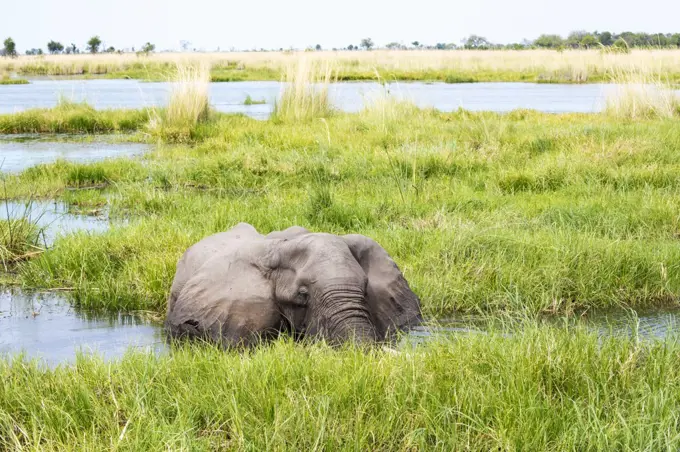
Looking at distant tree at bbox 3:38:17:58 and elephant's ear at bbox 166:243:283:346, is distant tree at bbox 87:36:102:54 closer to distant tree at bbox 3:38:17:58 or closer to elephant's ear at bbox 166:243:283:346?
distant tree at bbox 3:38:17:58

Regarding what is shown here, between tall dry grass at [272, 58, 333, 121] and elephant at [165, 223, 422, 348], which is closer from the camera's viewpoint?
elephant at [165, 223, 422, 348]

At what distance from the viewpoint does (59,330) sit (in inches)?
220

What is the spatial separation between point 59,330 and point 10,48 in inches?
2735

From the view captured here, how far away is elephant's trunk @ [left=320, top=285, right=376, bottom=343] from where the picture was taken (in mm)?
4352

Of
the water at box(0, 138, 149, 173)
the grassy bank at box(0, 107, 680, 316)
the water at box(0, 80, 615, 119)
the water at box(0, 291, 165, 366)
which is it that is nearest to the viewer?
the water at box(0, 291, 165, 366)

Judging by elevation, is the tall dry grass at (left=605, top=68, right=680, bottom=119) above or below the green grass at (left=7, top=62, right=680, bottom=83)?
above

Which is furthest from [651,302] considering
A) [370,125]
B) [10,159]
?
[10,159]

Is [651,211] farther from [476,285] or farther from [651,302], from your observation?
[476,285]

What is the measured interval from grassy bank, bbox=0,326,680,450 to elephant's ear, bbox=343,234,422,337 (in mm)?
790

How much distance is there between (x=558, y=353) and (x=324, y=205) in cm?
415

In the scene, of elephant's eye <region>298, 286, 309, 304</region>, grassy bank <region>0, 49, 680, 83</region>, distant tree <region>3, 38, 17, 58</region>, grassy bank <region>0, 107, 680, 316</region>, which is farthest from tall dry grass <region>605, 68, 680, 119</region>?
distant tree <region>3, 38, 17, 58</region>

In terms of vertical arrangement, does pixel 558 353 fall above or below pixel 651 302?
above

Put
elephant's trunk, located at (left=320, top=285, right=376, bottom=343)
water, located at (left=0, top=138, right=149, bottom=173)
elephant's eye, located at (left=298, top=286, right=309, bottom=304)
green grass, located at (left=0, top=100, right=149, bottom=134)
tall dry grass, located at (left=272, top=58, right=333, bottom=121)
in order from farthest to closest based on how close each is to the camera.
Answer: green grass, located at (left=0, top=100, right=149, bottom=134) → tall dry grass, located at (left=272, top=58, right=333, bottom=121) → water, located at (left=0, top=138, right=149, bottom=173) → elephant's eye, located at (left=298, top=286, right=309, bottom=304) → elephant's trunk, located at (left=320, top=285, right=376, bottom=343)

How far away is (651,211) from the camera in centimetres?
761
